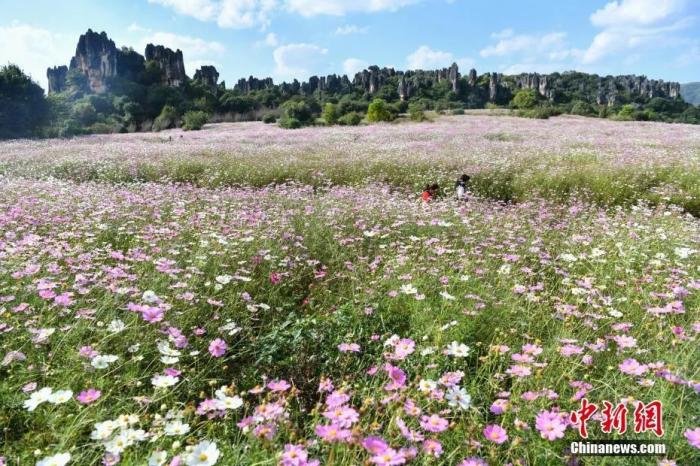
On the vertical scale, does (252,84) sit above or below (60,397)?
above

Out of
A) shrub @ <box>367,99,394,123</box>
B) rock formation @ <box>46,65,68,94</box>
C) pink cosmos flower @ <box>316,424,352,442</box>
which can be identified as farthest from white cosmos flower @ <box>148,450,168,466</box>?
rock formation @ <box>46,65,68,94</box>

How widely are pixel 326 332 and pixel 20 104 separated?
4290 centimetres

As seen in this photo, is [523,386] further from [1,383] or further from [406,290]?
[1,383]

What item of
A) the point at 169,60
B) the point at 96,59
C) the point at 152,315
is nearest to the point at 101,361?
the point at 152,315

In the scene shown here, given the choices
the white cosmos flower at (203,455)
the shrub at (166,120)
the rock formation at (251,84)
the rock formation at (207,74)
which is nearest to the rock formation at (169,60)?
the rock formation at (207,74)

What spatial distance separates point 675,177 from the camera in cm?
1066

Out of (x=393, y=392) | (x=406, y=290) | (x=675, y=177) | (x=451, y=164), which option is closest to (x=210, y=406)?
(x=393, y=392)

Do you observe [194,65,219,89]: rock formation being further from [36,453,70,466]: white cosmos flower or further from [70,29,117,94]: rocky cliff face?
[36,453,70,466]: white cosmos flower

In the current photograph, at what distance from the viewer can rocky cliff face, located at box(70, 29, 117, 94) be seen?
217 feet

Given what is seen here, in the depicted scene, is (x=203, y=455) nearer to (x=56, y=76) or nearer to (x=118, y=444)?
(x=118, y=444)

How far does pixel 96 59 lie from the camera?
229 ft

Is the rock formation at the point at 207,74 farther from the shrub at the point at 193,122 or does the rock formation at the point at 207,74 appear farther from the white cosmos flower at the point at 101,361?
the white cosmos flower at the point at 101,361

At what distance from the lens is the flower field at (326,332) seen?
73.2 inches

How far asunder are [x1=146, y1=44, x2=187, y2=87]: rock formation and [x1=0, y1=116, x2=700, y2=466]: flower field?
263 feet
